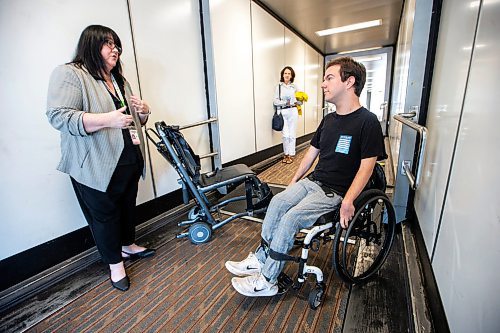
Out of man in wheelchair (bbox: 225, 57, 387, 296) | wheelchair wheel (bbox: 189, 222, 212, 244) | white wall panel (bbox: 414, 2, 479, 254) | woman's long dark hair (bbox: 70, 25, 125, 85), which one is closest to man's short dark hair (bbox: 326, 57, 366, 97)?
man in wheelchair (bbox: 225, 57, 387, 296)

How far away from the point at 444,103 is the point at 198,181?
63.3 inches

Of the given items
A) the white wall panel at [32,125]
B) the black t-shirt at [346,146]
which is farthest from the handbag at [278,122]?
the white wall panel at [32,125]

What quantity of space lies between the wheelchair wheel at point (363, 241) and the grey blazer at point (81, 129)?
1234 millimetres

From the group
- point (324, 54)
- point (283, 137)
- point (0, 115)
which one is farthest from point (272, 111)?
point (324, 54)

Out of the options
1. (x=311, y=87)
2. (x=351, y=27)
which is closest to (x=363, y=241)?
(x=351, y=27)

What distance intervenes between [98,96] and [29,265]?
1103 millimetres

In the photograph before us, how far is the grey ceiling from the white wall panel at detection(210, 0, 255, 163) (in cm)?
74

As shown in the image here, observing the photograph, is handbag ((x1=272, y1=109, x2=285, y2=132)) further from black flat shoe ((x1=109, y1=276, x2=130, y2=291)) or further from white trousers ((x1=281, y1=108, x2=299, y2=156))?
black flat shoe ((x1=109, y1=276, x2=130, y2=291))

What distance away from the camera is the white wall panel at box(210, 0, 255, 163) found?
275 centimetres

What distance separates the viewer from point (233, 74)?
9.96 feet

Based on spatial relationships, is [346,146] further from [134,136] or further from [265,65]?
[265,65]

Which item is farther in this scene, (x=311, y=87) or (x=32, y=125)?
(x=311, y=87)

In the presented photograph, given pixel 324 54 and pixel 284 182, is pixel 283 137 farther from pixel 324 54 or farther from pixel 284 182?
pixel 324 54

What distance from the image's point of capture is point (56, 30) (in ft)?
4.91
